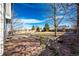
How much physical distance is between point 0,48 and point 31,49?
1.85 feet

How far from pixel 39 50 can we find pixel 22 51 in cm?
31

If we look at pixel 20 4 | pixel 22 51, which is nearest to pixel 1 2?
pixel 20 4

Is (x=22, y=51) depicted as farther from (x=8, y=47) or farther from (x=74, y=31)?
(x=74, y=31)

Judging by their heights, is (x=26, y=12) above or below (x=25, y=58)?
above

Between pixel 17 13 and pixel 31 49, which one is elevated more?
pixel 17 13

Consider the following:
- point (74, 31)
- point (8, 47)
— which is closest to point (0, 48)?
point (8, 47)

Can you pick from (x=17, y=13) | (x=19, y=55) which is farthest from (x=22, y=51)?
(x=17, y=13)

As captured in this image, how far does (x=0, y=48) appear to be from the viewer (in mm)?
9156

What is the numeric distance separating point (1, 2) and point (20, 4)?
Result: 345 millimetres

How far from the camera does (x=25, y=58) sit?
9.15 metres

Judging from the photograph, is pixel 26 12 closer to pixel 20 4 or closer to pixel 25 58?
pixel 20 4

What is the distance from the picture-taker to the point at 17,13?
915 centimetres

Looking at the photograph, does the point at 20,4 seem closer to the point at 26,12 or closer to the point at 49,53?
the point at 26,12

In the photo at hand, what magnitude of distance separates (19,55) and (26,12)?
31.2 inches
